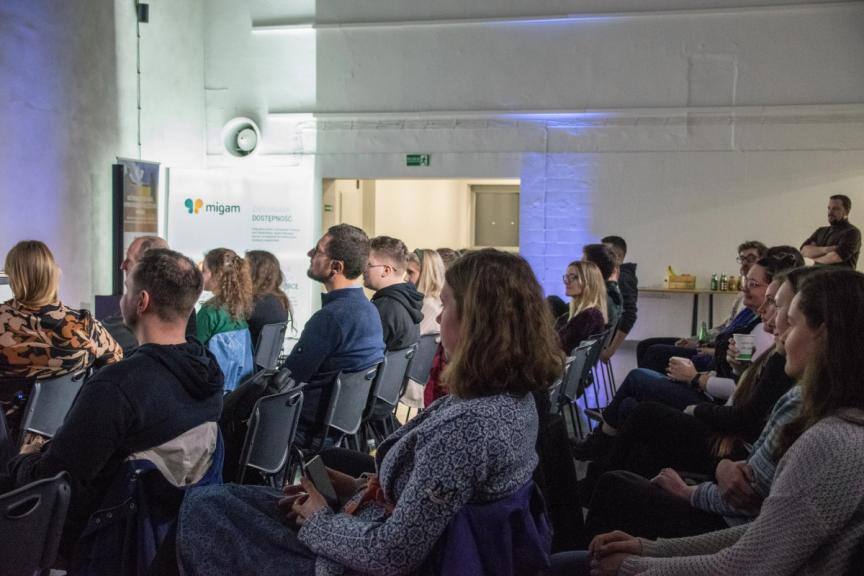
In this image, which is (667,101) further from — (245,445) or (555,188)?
(245,445)

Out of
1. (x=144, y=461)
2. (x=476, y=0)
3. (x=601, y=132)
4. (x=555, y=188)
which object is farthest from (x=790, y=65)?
(x=144, y=461)

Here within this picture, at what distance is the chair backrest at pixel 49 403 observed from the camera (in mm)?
3275

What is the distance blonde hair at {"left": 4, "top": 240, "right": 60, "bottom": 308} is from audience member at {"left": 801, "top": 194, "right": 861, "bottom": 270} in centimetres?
549

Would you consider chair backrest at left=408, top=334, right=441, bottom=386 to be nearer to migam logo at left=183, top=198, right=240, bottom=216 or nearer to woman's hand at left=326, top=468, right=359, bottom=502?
woman's hand at left=326, top=468, right=359, bottom=502

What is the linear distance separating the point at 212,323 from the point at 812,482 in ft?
11.6

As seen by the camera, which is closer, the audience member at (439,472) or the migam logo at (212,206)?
the audience member at (439,472)

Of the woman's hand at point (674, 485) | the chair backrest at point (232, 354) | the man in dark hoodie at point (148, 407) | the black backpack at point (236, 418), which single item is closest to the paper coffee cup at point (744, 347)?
the woman's hand at point (674, 485)

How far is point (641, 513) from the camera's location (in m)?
2.44

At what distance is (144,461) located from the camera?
201 centimetres

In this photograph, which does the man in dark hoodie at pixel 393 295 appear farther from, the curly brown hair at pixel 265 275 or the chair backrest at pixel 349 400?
the curly brown hair at pixel 265 275

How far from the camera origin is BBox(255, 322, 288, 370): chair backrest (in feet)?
16.6

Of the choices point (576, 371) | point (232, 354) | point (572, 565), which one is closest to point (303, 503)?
point (572, 565)

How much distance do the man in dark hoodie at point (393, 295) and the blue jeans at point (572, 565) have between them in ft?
8.31

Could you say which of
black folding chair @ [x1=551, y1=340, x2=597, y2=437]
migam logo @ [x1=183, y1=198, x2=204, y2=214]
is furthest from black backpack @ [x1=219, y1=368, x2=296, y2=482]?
migam logo @ [x1=183, y1=198, x2=204, y2=214]
